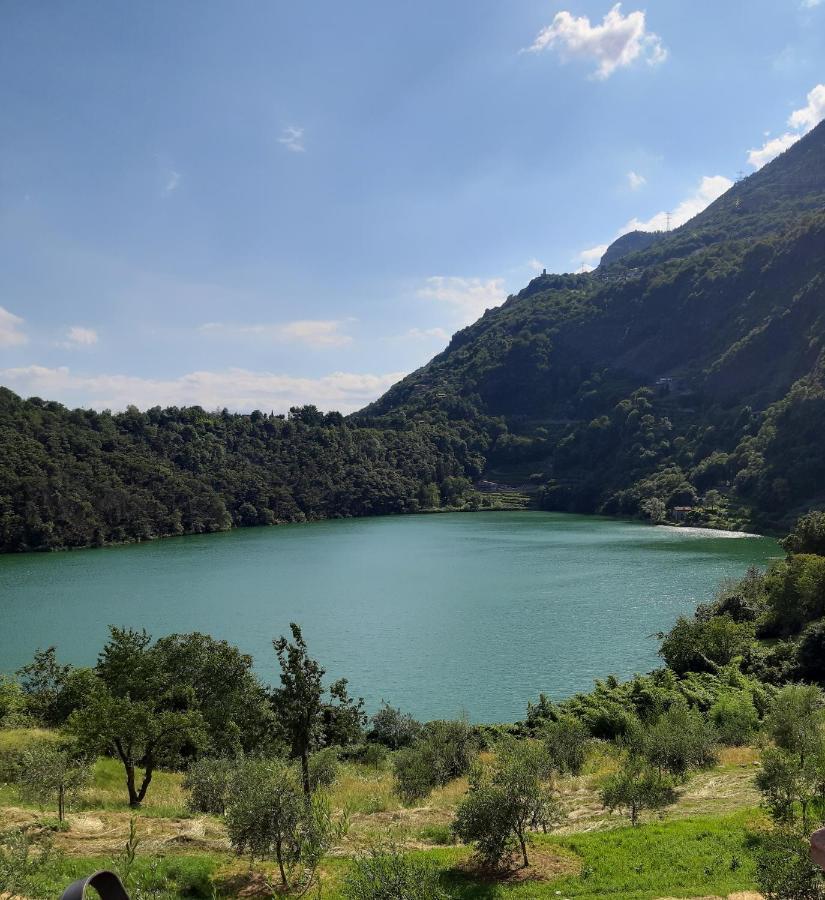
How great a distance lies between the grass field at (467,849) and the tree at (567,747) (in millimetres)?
3188

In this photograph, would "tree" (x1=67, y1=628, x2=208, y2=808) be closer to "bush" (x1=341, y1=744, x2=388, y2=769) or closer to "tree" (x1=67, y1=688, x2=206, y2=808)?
"tree" (x1=67, y1=688, x2=206, y2=808)

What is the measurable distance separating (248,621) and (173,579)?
2756 cm

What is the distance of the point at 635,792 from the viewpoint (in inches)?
624

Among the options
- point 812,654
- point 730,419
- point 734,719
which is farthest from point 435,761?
point 730,419

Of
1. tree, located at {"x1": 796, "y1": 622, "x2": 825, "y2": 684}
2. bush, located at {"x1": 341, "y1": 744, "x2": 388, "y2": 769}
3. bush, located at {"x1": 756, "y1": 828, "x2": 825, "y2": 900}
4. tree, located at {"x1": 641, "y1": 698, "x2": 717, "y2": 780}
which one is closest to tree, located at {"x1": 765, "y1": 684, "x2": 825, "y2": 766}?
tree, located at {"x1": 641, "y1": 698, "x2": 717, "y2": 780}

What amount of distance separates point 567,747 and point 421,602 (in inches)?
1571

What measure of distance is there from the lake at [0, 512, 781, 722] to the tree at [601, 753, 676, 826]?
1739cm

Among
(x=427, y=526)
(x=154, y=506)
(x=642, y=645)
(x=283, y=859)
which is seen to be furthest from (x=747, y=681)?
(x=154, y=506)

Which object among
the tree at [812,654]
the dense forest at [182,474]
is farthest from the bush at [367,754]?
the dense forest at [182,474]

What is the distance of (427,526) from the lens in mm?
142625

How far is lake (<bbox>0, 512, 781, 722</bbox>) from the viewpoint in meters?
41.5

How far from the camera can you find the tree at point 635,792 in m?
15.9

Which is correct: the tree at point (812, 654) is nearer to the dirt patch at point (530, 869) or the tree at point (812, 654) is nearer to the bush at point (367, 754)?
the bush at point (367, 754)

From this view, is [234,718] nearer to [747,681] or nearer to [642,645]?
[747,681]
